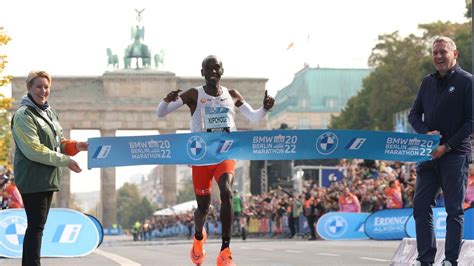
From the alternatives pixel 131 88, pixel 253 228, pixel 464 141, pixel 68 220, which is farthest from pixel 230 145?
pixel 131 88

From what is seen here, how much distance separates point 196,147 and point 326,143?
1096 mm

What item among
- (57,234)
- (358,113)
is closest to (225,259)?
(57,234)

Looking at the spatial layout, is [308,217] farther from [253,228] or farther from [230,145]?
[230,145]

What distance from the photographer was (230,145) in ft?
36.0

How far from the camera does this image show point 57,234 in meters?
18.0

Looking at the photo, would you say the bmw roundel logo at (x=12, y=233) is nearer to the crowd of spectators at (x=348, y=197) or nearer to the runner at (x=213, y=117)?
the runner at (x=213, y=117)

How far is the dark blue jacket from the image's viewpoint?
10.3 m

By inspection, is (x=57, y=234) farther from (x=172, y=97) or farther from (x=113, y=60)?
(x=113, y=60)

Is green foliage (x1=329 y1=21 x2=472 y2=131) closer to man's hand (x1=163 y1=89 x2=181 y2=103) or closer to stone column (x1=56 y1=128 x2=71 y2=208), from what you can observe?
stone column (x1=56 y1=128 x2=71 y2=208)

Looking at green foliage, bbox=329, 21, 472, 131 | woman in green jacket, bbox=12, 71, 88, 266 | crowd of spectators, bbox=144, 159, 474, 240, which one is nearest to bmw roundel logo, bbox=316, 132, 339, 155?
woman in green jacket, bbox=12, 71, 88, 266

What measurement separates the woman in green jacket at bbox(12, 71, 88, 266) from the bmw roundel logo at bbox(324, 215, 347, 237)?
22.6 meters

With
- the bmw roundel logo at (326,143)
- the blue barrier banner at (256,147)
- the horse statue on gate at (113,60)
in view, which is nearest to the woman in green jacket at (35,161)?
the blue barrier banner at (256,147)

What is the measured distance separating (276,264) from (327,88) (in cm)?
17173

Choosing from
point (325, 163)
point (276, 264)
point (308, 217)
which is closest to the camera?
point (276, 264)
